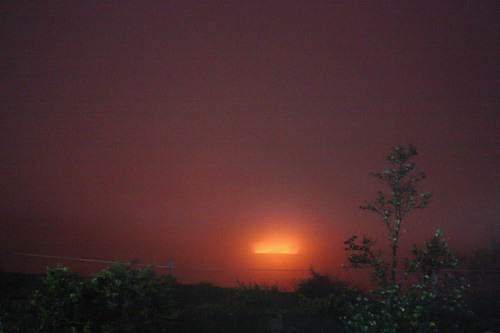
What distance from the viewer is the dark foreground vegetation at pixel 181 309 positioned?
5391 mm

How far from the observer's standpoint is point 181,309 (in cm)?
741

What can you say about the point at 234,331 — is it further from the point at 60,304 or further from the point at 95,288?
the point at 60,304

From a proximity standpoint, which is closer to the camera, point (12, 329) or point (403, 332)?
point (12, 329)

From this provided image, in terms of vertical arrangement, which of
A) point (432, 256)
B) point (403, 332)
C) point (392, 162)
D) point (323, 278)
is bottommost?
point (403, 332)

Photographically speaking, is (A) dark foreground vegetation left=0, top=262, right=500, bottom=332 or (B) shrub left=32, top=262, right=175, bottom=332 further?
(A) dark foreground vegetation left=0, top=262, right=500, bottom=332

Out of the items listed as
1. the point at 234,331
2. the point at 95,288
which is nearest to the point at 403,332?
the point at 234,331

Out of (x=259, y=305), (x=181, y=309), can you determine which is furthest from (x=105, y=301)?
(x=259, y=305)

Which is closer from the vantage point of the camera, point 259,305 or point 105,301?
point 105,301

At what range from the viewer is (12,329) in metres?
5.25

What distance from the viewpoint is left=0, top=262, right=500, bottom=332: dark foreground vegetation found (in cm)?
539

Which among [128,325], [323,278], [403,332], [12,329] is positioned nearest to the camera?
[12,329]

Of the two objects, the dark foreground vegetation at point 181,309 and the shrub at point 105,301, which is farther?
the dark foreground vegetation at point 181,309

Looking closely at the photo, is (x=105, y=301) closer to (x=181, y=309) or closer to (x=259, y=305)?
(x=181, y=309)

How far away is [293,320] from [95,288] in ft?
13.6
